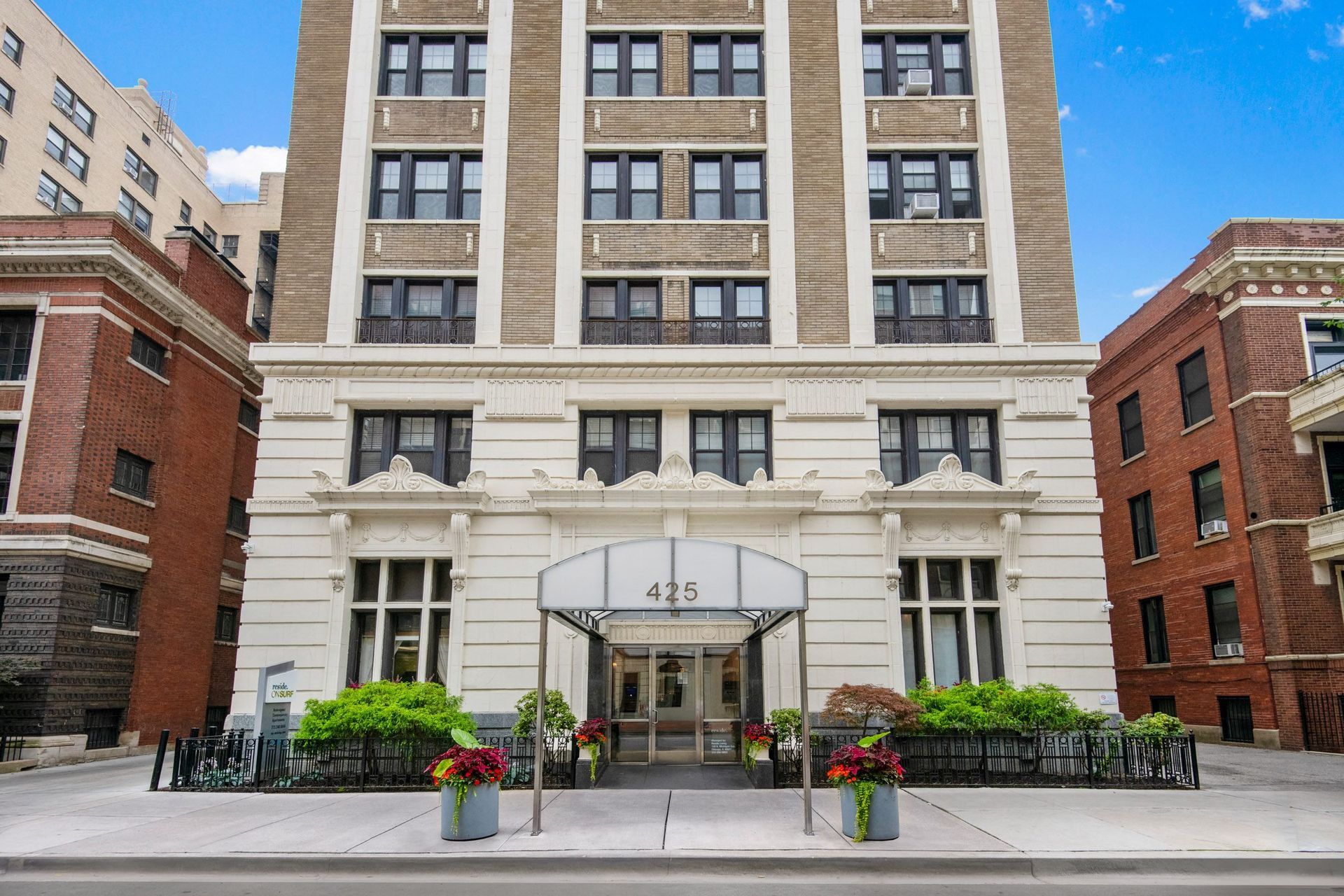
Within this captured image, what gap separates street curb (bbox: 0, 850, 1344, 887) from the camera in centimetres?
1080

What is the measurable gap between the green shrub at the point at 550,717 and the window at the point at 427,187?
1202cm

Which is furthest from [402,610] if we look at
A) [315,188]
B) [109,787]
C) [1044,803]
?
[1044,803]

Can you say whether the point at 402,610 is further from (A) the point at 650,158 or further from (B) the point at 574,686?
(A) the point at 650,158

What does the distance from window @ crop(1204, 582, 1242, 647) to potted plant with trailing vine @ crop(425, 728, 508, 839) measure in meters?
22.8

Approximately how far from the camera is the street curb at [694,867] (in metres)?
10.8

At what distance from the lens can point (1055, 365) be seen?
874 inches

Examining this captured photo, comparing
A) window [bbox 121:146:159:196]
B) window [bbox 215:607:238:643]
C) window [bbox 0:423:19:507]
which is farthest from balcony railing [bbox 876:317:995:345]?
window [bbox 121:146:159:196]

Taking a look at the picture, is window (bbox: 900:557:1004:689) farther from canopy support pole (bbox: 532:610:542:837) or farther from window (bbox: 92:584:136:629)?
window (bbox: 92:584:136:629)

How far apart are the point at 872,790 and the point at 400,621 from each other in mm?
13140

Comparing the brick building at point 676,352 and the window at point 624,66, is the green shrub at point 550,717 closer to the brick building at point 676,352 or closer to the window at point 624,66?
the brick building at point 676,352

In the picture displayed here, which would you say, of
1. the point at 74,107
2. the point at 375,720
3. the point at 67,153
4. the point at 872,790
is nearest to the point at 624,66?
the point at 375,720

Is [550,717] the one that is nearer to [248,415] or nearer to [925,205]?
[925,205]

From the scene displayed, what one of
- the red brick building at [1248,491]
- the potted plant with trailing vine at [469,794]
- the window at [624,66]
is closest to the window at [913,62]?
the window at [624,66]

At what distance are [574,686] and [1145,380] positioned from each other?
899 inches
